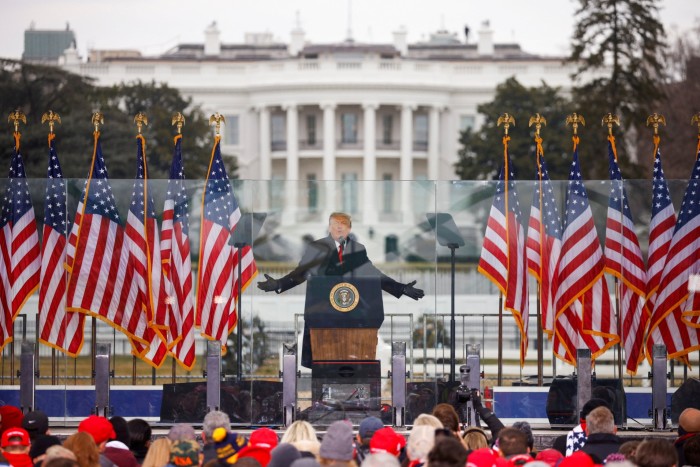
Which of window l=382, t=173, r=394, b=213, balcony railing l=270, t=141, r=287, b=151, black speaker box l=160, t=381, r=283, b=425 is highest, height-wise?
balcony railing l=270, t=141, r=287, b=151

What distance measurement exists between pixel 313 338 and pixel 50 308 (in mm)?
3259

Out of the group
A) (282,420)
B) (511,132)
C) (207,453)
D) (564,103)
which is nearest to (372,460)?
(207,453)

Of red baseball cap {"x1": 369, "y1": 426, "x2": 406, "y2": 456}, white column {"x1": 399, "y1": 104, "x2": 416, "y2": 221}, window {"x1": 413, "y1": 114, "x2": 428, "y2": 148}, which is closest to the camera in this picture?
red baseball cap {"x1": 369, "y1": 426, "x2": 406, "y2": 456}

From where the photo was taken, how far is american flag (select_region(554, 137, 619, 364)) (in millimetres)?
20656

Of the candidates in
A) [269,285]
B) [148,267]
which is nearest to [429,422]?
[269,285]

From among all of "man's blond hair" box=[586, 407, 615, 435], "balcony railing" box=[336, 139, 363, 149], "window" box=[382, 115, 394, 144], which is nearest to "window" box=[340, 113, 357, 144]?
"balcony railing" box=[336, 139, 363, 149]

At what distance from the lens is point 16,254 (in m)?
21.0

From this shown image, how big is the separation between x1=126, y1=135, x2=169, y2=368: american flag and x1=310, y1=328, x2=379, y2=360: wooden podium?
1903 mm

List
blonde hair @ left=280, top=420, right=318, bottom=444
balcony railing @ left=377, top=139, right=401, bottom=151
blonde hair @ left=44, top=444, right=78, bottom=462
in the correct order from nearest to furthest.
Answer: blonde hair @ left=44, top=444, right=78, bottom=462
blonde hair @ left=280, top=420, right=318, bottom=444
balcony railing @ left=377, top=139, right=401, bottom=151

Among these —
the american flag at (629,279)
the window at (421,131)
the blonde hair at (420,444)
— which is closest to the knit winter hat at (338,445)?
the blonde hair at (420,444)

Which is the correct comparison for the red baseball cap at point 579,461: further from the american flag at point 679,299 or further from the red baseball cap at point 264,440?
the american flag at point 679,299

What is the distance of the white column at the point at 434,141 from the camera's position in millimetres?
105375

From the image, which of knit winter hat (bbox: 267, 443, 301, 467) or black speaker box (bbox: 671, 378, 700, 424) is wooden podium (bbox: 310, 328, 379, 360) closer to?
black speaker box (bbox: 671, 378, 700, 424)

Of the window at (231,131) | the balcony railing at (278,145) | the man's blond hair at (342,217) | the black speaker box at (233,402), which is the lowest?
the black speaker box at (233,402)
